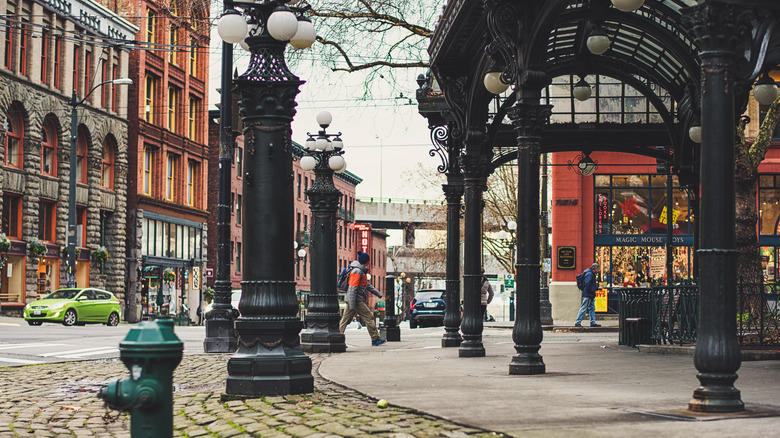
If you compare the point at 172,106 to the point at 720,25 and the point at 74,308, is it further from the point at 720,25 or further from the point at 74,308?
the point at 720,25

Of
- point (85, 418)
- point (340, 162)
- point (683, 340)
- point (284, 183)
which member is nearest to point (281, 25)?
point (284, 183)

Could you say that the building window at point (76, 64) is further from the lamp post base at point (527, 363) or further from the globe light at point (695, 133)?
the lamp post base at point (527, 363)

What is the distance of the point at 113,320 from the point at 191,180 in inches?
923

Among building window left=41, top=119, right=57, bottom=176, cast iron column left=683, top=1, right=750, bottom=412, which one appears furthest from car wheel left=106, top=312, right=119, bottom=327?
cast iron column left=683, top=1, right=750, bottom=412

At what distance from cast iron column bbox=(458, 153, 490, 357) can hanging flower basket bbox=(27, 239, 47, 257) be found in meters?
31.5

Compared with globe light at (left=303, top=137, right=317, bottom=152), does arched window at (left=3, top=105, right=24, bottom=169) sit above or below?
above

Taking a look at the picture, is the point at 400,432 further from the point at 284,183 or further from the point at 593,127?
the point at 593,127

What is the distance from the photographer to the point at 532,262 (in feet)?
38.5

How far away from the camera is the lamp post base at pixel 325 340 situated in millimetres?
18484

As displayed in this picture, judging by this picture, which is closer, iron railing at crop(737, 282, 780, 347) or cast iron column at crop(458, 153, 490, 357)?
iron railing at crop(737, 282, 780, 347)

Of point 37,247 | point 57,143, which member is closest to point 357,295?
point 37,247

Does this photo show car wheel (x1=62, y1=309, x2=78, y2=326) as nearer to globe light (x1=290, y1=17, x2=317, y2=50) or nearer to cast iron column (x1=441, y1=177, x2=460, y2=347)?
cast iron column (x1=441, y1=177, x2=460, y2=347)

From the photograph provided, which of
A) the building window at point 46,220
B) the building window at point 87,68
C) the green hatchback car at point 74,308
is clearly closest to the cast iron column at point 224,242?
the green hatchback car at point 74,308

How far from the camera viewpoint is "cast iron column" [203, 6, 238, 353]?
59.1ft
